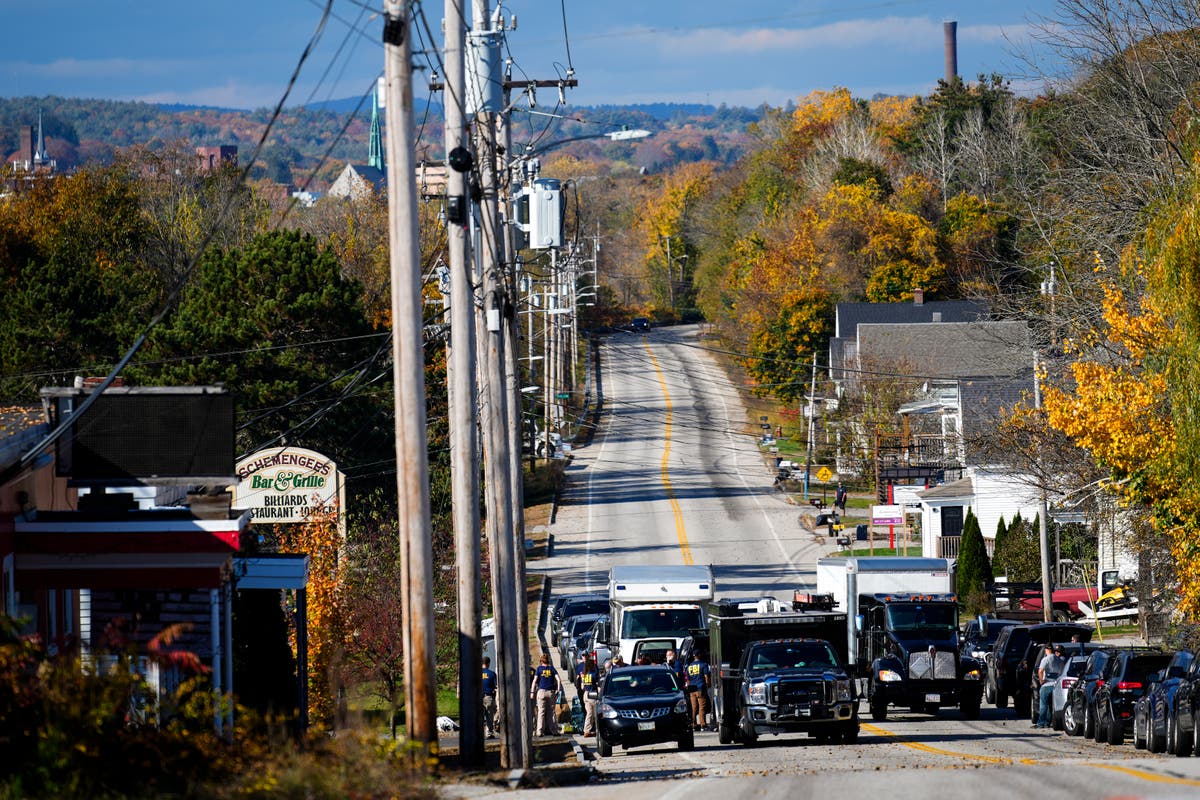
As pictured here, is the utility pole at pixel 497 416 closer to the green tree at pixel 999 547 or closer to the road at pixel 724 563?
the road at pixel 724 563

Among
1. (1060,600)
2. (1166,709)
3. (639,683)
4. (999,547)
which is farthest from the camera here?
(999,547)

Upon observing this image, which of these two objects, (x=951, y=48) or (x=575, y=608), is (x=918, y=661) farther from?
(x=951, y=48)

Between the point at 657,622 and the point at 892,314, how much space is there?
179 feet

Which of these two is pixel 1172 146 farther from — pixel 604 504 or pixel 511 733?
pixel 604 504

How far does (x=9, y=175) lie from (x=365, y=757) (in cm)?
9013

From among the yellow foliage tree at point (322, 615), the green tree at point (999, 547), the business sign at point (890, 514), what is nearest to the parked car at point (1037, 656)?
the yellow foliage tree at point (322, 615)

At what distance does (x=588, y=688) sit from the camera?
109 ft

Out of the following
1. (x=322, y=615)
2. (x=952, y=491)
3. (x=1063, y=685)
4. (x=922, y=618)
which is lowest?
(x=1063, y=685)

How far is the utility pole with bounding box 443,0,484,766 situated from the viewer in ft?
59.9

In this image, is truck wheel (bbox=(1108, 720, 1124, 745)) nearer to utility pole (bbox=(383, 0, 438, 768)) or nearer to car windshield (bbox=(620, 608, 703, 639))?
utility pole (bbox=(383, 0, 438, 768))

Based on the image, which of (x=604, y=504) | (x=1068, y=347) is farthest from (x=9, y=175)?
(x=1068, y=347)

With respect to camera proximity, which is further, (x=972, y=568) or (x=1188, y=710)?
(x=972, y=568)

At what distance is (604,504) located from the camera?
253 ft

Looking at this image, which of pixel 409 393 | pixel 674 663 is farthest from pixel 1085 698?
pixel 409 393
